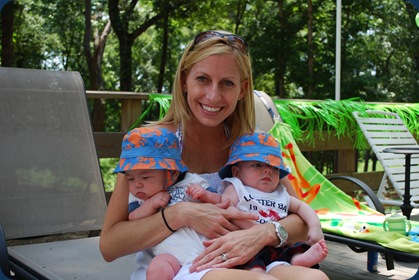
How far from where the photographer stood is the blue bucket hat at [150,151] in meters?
1.66

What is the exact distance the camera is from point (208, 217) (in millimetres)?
1610

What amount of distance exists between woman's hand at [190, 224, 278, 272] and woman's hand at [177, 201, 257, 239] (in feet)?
0.12

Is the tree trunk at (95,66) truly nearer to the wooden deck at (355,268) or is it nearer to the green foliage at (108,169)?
the green foliage at (108,169)

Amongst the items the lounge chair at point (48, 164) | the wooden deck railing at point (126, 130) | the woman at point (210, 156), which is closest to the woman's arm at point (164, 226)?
the woman at point (210, 156)

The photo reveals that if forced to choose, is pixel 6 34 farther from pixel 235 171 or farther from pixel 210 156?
pixel 235 171

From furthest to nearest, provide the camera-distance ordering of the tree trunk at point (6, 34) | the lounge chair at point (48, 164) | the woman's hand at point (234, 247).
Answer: the tree trunk at point (6, 34) < the lounge chair at point (48, 164) < the woman's hand at point (234, 247)

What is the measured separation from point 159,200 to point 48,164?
58.0 inches

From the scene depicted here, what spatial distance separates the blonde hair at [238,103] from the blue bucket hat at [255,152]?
0.10m

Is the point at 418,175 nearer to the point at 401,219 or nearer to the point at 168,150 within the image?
the point at 401,219

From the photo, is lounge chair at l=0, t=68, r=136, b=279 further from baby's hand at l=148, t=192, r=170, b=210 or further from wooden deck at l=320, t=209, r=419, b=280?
wooden deck at l=320, t=209, r=419, b=280

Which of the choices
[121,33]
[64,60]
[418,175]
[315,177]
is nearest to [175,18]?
[121,33]

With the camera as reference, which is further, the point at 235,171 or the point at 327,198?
the point at 327,198

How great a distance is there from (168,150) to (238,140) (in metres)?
0.29

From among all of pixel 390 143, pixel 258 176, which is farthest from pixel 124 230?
pixel 390 143
